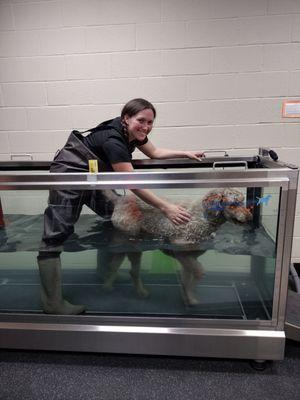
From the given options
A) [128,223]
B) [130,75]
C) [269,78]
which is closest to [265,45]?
[269,78]

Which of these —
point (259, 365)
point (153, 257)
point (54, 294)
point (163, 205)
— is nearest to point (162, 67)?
point (163, 205)

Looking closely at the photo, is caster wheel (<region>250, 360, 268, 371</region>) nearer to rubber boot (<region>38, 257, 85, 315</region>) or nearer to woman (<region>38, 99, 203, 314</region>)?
woman (<region>38, 99, 203, 314</region>)

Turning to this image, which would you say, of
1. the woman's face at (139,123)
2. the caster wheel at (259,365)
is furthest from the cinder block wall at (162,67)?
the caster wheel at (259,365)

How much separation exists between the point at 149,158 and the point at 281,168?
77 cm

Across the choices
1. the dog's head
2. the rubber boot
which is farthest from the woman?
the dog's head

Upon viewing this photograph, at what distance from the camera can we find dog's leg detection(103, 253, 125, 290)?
1.32 metres

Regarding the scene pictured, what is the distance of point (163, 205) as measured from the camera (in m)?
1.13

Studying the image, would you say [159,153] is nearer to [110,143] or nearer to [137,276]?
[110,143]

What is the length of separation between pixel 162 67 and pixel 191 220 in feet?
4.00

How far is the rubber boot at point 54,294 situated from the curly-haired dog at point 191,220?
16.3 inches

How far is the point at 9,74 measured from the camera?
1960mm

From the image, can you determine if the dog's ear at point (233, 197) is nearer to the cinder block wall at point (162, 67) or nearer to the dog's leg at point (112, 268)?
the dog's leg at point (112, 268)

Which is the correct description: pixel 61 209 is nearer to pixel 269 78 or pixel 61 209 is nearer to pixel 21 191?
pixel 21 191

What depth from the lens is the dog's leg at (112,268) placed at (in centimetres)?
132
